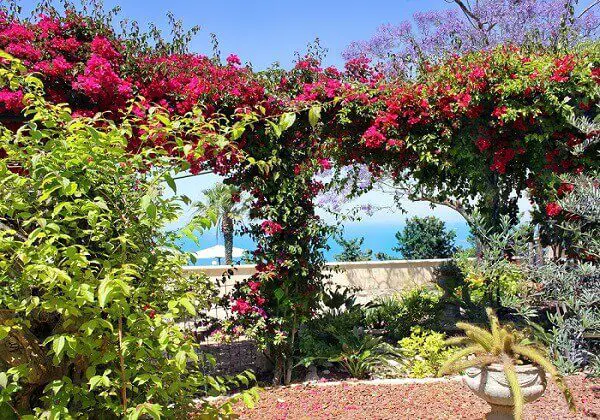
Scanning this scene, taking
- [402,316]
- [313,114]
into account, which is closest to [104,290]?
[313,114]

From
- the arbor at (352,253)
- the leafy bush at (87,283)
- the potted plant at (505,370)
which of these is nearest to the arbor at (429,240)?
the arbor at (352,253)

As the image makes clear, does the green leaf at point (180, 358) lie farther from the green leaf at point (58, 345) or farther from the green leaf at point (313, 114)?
the green leaf at point (313, 114)

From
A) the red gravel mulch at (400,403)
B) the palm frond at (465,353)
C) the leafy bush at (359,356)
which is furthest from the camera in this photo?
the leafy bush at (359,356)

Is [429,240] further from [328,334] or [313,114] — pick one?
[313,114]

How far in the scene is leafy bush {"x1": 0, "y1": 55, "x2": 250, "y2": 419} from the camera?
2057 millimetres

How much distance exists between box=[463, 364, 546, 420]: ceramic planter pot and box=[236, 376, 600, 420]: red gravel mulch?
857 mm

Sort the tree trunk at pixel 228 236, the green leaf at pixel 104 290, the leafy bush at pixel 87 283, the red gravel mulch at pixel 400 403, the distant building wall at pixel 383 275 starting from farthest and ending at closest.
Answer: the tree trunk at pixel 228 236 → the distant building wall at pixel 383 275 → the red gravel mulch at pixel 400 403 → the leafy bush at pixel 87 283 → the green leaf at pixel 104 290

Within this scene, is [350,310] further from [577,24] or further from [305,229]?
[577,24]

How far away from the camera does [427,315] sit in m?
8.04

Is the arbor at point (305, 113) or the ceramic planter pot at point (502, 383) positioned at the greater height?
the arbor at point (305, 113)

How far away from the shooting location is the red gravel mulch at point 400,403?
4.72 meters

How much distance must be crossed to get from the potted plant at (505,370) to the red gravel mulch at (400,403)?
0.85 metres

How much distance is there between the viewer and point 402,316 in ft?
25.6

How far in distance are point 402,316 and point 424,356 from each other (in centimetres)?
171
